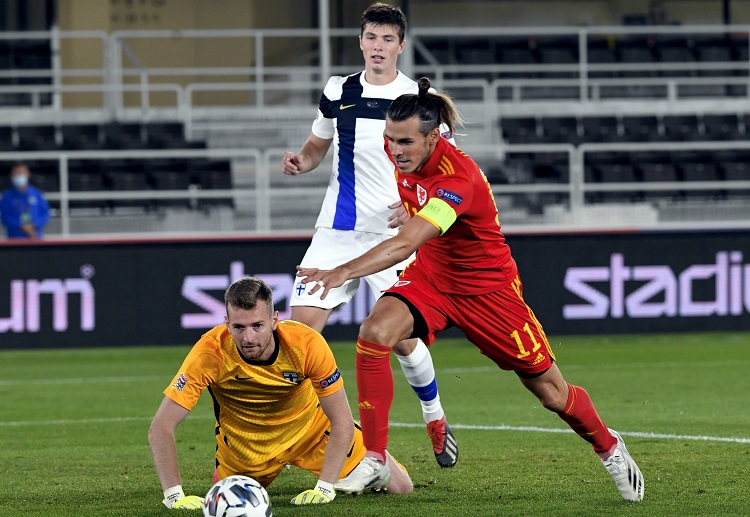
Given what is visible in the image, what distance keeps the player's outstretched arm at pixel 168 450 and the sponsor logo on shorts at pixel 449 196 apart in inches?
56.9

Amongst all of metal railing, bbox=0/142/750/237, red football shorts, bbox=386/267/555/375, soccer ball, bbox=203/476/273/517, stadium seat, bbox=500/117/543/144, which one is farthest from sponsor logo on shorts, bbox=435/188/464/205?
stadium seat, bbox=500/117/543/144

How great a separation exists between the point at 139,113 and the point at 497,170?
5.67 m

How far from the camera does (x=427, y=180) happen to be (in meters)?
6.18

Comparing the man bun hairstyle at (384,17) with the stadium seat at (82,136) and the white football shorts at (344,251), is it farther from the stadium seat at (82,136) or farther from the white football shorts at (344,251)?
→ the stadium seat at (82,136)

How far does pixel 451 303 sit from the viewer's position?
6.38 m

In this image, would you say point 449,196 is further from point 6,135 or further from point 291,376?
point 6,135

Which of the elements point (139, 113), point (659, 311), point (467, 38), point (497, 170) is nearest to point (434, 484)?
point (659, 311)

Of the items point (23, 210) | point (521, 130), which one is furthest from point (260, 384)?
point (521, 130)

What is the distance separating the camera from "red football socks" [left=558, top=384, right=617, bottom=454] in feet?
20.7

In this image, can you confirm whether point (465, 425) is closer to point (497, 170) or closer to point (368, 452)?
point (368, 452)

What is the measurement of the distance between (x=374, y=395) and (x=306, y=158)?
1.94 metres

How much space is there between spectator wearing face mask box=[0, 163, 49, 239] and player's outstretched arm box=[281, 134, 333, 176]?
8.48m

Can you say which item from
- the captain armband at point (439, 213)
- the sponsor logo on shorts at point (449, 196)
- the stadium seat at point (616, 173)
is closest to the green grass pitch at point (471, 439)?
the captain armband at point (439, 213)

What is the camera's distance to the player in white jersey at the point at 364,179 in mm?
7523
